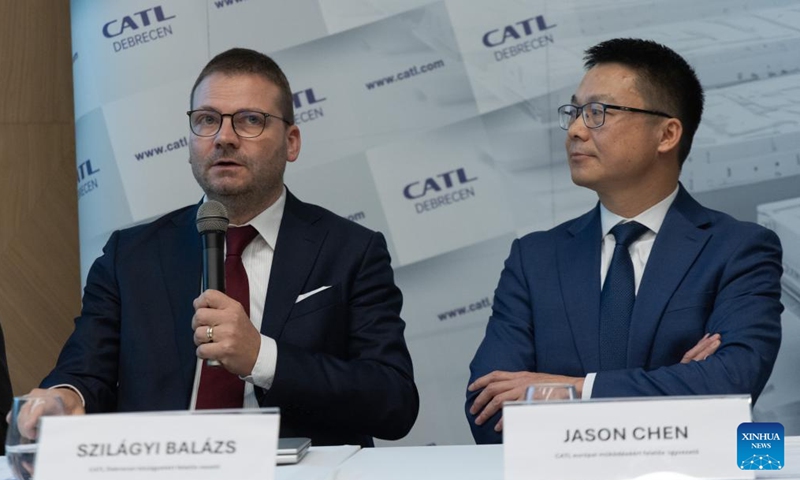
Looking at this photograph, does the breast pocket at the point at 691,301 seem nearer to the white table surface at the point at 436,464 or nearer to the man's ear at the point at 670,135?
the man's ear at the point at 670,135

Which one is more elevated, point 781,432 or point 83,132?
point 83,132

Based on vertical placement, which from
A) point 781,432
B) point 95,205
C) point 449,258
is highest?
point 95,205

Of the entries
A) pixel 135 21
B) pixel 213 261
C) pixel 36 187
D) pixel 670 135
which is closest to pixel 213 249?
pixel 213 261

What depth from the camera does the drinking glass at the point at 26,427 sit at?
1461 mm

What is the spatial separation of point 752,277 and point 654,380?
384 millimetres

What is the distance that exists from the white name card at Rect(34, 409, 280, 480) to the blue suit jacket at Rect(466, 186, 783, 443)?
39.8 inches

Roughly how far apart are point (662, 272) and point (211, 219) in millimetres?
1046

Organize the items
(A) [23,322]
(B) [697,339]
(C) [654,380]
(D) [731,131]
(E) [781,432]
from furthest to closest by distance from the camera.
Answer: (A) [23,322], (D) [731,131], (B) [697,339], (C) [654,380], (E) [781,432]

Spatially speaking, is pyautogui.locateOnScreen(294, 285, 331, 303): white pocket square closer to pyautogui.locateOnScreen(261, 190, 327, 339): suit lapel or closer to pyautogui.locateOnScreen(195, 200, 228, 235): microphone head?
pyautogui.locateOnScreen(261, 190, 327, 339): suit lapel

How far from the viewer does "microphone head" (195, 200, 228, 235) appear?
6.59 feet

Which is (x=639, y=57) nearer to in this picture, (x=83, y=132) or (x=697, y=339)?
(x=697, y=339)

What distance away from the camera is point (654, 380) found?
86.1 inches

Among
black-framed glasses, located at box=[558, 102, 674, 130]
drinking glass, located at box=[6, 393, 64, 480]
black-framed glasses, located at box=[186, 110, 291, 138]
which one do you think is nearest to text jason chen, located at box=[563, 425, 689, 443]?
drinking glass, located at box=[6, 393, 64, 480]

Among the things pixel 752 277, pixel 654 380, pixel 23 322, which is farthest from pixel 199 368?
pixel 23 322
